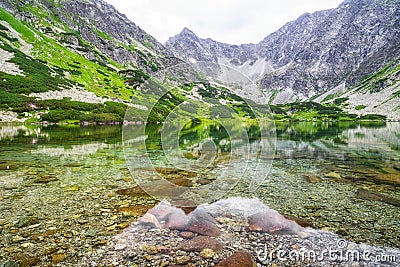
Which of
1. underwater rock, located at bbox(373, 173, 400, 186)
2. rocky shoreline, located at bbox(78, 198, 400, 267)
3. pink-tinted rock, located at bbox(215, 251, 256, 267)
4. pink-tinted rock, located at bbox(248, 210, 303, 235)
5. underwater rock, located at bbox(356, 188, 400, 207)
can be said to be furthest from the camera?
underwater rock, located at bbox(373, 173, 400, 186)

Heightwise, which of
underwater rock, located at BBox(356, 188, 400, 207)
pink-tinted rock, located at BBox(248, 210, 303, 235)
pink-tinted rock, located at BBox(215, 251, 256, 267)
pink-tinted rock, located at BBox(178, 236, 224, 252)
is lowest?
pink-tinted rock, located at BBox(215, 251, 256, 267)

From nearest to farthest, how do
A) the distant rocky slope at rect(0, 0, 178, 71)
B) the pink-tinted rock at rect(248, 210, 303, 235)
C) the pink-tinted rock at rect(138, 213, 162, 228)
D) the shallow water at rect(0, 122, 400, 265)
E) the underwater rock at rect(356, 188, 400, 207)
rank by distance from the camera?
1. the shallow water at rect(0, 122, 400, 265)
2. the pink-tinted rock at rect(248, 210, 303, 235)
3. the pink-tinted rock at rect(138, 213, 162, 228)
4. the underwater rock at rect(356, 188, 400, 207)
5. the distant rocky slope at rect(0, 0, 178, 71)

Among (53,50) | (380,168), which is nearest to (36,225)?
(380,168)

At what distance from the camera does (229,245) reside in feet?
21.0

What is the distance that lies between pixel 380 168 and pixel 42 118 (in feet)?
255

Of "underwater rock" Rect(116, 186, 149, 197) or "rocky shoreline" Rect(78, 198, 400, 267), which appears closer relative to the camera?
"rocky shoreline" Rect(78, 198, 400, 267)

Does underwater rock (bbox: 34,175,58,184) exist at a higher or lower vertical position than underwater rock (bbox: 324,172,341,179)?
higher

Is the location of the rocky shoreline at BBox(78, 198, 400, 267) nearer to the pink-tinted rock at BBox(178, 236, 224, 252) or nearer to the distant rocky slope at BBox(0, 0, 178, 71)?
the pink-tinted rock at BBox(178, 236, 224, 252)
